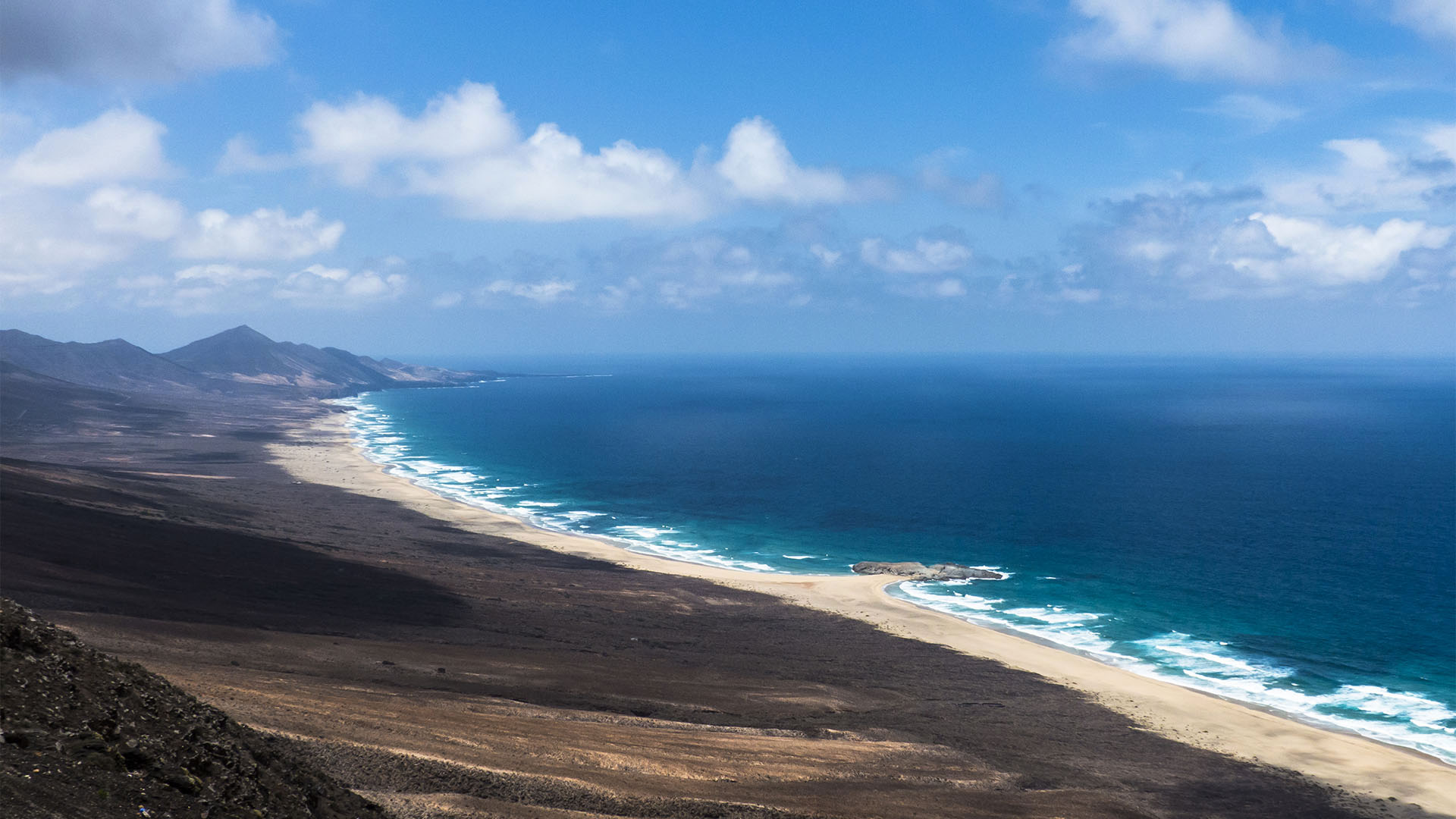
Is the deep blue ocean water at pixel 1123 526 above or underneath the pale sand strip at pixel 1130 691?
above

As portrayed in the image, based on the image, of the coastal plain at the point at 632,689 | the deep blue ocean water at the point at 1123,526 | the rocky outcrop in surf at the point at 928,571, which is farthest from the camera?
the rocky outcrop in surf at the point at 928,571

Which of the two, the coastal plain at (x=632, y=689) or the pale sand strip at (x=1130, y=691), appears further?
the pale sand strip at (x=1130, y=691)

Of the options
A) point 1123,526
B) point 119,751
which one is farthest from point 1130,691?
point 1123,526

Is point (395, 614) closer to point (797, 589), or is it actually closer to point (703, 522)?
point (797, 589)

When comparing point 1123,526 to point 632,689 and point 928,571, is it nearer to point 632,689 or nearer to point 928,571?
point 928,571

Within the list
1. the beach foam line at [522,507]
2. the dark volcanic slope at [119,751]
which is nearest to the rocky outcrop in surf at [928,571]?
the beach foam line at [522,507]

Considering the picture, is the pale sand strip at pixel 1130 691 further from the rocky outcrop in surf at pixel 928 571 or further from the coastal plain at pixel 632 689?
the rocky outcrop in surf at pixel 928 571
